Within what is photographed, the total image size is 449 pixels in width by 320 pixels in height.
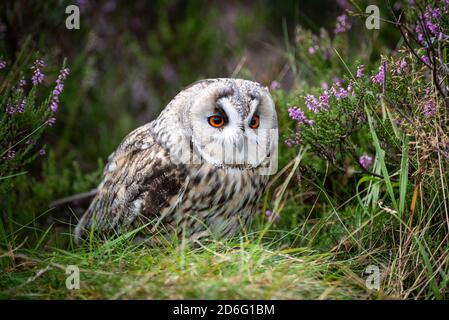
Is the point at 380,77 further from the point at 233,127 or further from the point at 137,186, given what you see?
the point at 137,186

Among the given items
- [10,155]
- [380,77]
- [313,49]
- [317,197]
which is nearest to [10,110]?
[10,155]

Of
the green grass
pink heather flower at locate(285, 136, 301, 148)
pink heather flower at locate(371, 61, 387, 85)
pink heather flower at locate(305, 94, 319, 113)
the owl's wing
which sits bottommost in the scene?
the green grass

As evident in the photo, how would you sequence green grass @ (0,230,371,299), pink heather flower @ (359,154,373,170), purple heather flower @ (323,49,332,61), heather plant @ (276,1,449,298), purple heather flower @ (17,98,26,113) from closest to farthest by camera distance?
1. green grass @ (0,230,371,299)
2. heather plant @ (276,1,449,298)
3. purple heather flower @ (17,98,26,113)
4. pink heather flower @ (359,154,373,170)
5. purple heather flower @ (323,49,332,61)

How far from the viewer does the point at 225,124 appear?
2428 millimetres

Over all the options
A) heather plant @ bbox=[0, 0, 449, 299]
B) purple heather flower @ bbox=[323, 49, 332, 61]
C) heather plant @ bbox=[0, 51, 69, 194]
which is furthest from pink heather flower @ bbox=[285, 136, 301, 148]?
heather plant @ bbox=[0, 51, 69, 194]

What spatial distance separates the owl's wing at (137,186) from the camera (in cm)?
259

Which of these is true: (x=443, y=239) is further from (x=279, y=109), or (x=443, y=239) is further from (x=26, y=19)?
(x=26, y=19)

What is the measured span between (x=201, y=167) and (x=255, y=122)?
31cm

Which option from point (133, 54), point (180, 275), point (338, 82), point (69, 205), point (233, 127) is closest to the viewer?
point (180, 275)

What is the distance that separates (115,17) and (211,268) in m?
3.66

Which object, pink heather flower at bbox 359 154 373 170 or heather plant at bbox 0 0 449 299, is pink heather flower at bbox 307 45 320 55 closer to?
heather plant at bbox 0 0 449 299

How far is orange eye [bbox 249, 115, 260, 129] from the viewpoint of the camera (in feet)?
8.07

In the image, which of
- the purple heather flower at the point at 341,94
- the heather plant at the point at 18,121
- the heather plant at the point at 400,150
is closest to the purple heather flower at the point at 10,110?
the heather plant at the point at 18,121

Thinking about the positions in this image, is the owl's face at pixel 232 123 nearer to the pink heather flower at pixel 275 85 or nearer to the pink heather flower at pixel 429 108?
the pink heather flower at pixel 429 108
